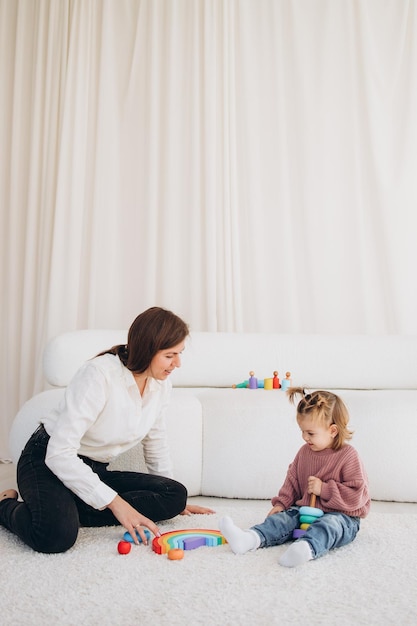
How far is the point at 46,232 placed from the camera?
350 cm

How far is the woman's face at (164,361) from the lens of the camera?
1.69 metres

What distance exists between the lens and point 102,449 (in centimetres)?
178

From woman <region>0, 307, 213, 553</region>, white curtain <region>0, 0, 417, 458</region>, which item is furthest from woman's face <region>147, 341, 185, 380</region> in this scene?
white curtain <region>0, 0, 417, 458</region>

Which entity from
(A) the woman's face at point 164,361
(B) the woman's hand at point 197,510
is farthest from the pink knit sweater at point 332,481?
(A) the woman's face at point 164,361

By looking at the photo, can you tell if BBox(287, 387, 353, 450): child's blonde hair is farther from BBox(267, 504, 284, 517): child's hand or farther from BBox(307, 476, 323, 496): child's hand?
BBox(267, 504, 284, 517): child's hand

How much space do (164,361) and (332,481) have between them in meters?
0.54

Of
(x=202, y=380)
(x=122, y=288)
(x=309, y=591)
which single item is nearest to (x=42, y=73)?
(x=122, y=288)

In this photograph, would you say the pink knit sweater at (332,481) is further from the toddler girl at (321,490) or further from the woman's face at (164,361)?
the woman's face at (164,361)

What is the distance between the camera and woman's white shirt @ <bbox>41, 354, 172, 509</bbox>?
63.0 inches

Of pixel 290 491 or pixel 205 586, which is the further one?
pixel 290 491

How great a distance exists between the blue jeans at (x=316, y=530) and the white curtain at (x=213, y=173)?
5.80ft

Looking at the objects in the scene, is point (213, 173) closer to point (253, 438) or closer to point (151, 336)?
point (253, 438)

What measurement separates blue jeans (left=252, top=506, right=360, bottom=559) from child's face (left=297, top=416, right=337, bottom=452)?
→ 18cm

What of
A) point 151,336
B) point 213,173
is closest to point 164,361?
point 151,336
